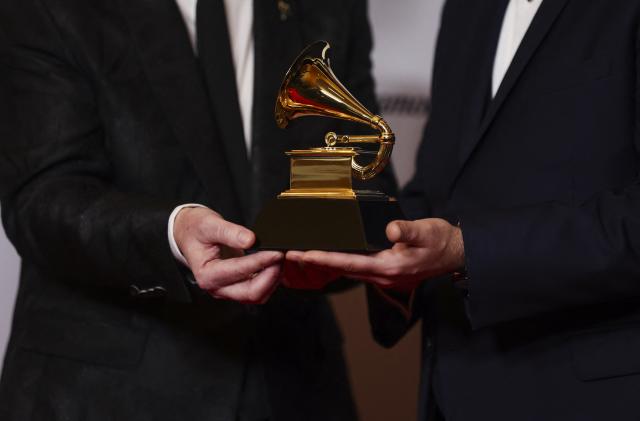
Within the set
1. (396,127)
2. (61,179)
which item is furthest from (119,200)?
(396,127)

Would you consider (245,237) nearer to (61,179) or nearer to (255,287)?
(255,287)

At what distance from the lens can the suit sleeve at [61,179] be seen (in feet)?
4.92

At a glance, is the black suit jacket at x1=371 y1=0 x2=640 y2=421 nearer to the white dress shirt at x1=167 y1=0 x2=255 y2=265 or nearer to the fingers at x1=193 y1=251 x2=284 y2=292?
the fingers at x1=193 y1=251 x2=284 y2=292

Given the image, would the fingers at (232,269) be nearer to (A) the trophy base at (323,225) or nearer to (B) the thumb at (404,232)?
(A) the trophy base at (323,225)

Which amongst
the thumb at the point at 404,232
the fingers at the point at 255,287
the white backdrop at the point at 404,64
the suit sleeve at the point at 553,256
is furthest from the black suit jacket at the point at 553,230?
the white backdrop at the point at 404,64

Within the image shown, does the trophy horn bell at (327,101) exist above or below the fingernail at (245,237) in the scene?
above

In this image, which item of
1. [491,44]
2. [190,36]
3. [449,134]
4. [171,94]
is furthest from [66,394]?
[491,44]

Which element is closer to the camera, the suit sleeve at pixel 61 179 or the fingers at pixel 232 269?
the fingers at pixel 232 269

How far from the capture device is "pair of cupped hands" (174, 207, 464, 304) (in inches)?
49.1

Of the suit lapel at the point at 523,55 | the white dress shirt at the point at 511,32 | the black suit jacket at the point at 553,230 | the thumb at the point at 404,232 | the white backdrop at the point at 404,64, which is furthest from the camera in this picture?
the white backdrop at the point at 404,64

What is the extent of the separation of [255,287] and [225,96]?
499mm

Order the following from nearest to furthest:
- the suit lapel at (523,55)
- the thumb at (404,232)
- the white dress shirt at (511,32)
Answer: the thumb at (404,232), the suit lapel at (523,55), the white dress shirt at (511,32)

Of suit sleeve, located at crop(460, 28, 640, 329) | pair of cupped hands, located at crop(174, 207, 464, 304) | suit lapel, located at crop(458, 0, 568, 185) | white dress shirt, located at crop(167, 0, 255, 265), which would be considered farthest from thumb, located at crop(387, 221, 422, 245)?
white dress shirt, located at crop(167, 0, 255, 265)

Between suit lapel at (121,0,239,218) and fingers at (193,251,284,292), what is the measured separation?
0.94ft
